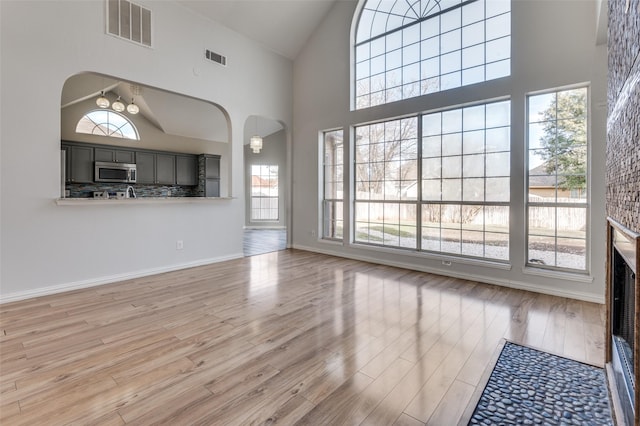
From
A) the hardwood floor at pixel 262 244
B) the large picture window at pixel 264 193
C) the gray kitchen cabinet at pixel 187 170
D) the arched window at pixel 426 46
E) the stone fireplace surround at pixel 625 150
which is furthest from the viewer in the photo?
the large picture window at pixel 264 193

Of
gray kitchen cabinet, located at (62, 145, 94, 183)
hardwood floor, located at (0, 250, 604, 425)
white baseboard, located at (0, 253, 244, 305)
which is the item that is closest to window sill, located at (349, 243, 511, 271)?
hardwood floor, located at (0, 250, 604, 425)

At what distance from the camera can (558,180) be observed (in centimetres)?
337

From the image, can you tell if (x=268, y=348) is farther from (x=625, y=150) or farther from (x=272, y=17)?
(x=272, y=17)

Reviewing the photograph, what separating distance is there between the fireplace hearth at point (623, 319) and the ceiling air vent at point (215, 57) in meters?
5.16

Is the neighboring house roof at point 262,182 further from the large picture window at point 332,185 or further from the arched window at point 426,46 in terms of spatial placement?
the arched window at point 426,46

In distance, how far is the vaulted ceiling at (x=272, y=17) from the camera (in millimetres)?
4602

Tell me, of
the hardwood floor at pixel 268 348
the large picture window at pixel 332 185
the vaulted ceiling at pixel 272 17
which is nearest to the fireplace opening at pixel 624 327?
the hardwood floor at pixel 268 348

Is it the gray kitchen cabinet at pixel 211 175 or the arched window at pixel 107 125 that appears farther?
the gray kitchen cabinet at pixel 211 175

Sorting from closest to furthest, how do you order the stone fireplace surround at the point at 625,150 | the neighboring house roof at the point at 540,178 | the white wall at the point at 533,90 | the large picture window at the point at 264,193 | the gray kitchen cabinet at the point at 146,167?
the stone fireplace surround at the point at 625,150, the white wall at the point at 533,90, the neighboring house roof at the point at 540,178, the gray kitchen cabinet at the point at 146,167, the large picture window at the point at 264,193

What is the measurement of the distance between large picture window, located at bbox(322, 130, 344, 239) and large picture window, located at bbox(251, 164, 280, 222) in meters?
4.70

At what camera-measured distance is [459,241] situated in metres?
4.15

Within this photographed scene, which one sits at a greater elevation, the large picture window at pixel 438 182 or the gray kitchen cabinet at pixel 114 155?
the gray kitchen cabinet at pixel 114 155

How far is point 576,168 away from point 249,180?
868 centimetres

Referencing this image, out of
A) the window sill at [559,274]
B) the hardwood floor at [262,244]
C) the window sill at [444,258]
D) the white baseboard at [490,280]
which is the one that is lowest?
the white baseboard at [490,280]
